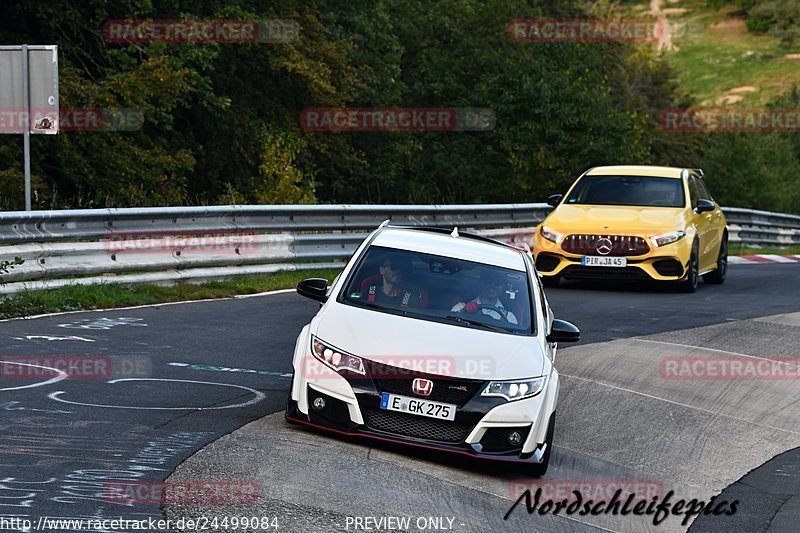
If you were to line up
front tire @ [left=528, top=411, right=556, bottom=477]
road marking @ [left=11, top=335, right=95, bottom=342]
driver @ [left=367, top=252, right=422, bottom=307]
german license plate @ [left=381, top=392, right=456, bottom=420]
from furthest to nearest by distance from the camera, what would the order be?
road marking @ [left=11, top=335, right=95, bottom=342] < driver @ [left=367, top=252, right=422, bottom=307] < front tire @ [left=528, top=411, right=556, bottom=477] < german license plate @ [left=381, top=392, right=456, bottom=420]

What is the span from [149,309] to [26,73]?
306 centimetres

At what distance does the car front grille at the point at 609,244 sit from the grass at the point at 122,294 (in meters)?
3.79

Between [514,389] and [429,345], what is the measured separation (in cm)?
59

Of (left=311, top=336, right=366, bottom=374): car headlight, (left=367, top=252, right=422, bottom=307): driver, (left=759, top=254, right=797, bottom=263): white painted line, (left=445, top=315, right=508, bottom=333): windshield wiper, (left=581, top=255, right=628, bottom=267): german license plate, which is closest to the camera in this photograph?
(left=311, top=336, right=366, bottom=374): car headlight

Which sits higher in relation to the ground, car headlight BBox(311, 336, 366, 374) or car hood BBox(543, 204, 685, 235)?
car hood BBox(543, 204, 685, 235)

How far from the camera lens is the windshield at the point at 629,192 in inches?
723

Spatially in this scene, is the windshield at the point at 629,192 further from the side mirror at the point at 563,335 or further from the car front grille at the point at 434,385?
the car front grille at the point at 434,385

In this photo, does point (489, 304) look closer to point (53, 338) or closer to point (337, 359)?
point (337, 359)

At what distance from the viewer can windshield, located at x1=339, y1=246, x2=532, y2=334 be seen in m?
8.59

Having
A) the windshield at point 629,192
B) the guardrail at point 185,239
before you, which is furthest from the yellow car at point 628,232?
the guardrail at point 185,239

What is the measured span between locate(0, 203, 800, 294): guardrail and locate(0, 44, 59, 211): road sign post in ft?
3.04

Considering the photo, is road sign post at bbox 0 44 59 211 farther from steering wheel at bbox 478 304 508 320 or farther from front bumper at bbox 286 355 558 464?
front bumper at bbox 286 355 558 464

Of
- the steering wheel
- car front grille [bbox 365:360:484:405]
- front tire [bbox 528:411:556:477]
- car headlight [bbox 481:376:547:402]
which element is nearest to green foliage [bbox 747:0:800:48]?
the steering wheel

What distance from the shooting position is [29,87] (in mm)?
14453
